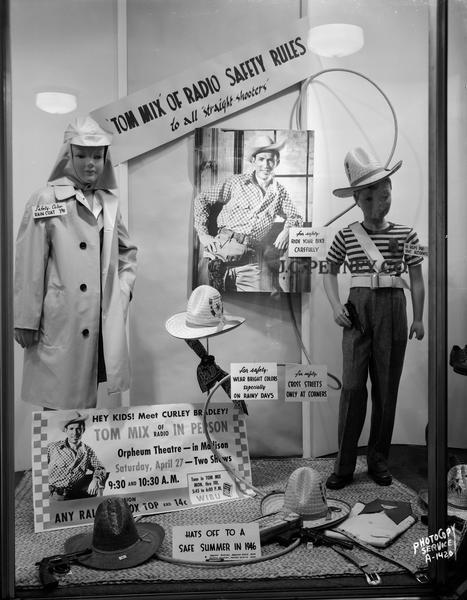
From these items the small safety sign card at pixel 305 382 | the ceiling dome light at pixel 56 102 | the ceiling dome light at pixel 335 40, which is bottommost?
the small safety sign card at pixel 305 382

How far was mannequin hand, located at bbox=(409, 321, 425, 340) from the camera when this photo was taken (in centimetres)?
231

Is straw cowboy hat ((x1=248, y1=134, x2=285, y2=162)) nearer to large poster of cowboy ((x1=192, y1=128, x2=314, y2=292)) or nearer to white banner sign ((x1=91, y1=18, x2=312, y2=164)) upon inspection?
large poster of cowboy ((x1=192, y1=128, x2=314, y2=292))

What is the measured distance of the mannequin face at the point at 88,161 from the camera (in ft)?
7.45

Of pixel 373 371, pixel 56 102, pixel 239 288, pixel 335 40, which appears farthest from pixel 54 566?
pixel 335 40

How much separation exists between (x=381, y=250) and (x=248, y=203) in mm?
581

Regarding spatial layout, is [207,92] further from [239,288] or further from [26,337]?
[26,337]

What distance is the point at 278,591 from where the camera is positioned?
1.82 m

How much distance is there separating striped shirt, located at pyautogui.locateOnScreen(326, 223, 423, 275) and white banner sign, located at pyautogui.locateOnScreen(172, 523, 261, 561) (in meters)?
1.13

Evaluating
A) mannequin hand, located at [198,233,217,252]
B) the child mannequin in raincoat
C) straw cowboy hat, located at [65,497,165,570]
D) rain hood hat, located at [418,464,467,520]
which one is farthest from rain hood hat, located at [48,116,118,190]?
rain hood hat, located at [418,464,467,520]

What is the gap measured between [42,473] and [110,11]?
1.74m

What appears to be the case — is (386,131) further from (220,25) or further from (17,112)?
(17,112)

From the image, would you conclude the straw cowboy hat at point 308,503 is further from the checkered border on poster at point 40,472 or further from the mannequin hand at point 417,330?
the checkered border on poster at point 40,472

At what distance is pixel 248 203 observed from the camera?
2.48m

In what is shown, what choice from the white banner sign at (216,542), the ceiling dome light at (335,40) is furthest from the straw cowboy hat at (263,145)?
the white banner sign at (216,542)
